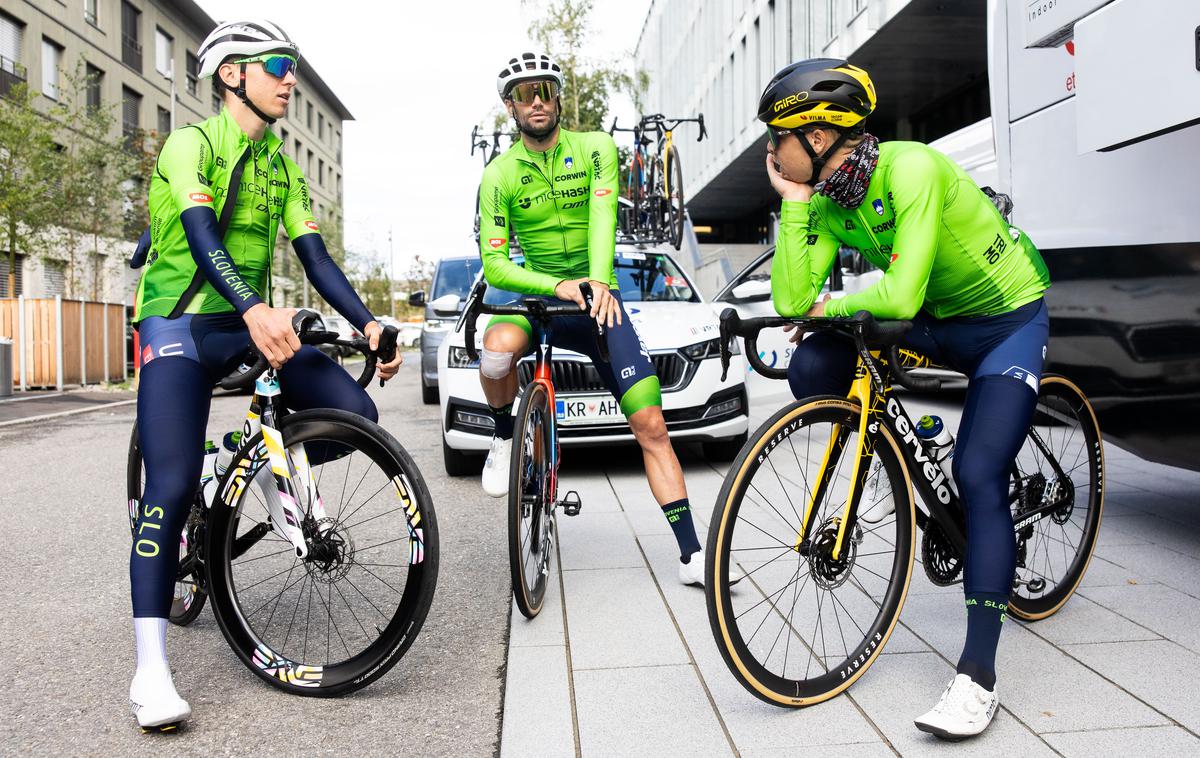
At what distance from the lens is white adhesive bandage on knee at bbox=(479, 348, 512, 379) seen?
411cm

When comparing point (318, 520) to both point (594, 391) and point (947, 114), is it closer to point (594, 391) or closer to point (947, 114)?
point (594, 391)

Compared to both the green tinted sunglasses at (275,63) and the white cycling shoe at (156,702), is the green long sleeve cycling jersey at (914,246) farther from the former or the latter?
the white cycling shoe at (156,702)

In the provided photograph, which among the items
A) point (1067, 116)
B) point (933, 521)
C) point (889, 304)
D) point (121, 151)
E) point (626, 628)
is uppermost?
point (121, 151)

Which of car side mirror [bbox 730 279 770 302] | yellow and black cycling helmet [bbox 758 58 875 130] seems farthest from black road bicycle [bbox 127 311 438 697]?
car side mirror [bbox 730 279 770 302]

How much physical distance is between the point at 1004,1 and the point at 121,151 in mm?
22840

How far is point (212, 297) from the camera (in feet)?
10.2

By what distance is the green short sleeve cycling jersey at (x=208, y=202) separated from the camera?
298cm

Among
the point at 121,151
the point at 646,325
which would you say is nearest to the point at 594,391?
the point at 646,325

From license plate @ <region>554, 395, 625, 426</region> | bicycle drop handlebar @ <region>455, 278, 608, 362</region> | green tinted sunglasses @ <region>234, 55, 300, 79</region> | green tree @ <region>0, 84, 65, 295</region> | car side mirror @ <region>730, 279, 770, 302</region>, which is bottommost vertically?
license plate @ <region>554, 395, 625, 426</region>

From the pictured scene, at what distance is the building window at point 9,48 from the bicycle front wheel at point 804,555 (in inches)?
1196

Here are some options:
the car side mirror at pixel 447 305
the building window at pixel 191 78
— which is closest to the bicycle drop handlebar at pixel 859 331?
the car side mirror at pixel 447 305

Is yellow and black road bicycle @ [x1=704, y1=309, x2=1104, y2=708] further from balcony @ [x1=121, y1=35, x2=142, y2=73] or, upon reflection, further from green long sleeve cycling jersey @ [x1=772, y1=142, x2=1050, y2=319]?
balcony @ [x1=121, y1=35, x2=142, y2=73]

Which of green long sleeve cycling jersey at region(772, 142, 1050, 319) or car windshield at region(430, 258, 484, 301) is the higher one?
car windshield at region(430, 258, 484, 301)

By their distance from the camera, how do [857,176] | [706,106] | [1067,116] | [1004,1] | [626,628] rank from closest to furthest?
[857,176] < [626,628] < [1067,116] < [1004,1] < [706,106]
